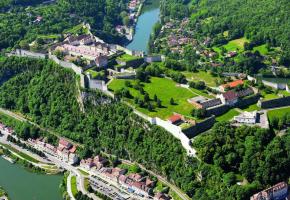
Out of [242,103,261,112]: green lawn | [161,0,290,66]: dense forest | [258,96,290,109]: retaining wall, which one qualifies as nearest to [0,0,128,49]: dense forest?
[161,0,290,66]: dense forest

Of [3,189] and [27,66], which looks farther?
[27,66]

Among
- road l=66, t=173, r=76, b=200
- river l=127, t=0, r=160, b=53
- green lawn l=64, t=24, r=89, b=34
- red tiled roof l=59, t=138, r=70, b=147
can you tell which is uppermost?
green lawn l=64, t=24, r=89, b=34

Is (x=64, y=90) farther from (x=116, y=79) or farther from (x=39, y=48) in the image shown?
(x=39, y=48)

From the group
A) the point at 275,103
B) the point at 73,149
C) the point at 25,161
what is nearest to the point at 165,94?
the point at 73,149

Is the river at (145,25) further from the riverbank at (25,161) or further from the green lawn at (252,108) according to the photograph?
the green lawn at (252,108)

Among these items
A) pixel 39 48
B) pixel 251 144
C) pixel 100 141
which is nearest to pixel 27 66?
pixel 39 48

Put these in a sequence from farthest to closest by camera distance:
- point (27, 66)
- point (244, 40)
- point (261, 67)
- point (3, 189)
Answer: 1. point (244, 40)
2. point (261, 67)
3. point (27, 66)
4. point (3, 189)

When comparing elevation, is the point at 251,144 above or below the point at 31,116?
above

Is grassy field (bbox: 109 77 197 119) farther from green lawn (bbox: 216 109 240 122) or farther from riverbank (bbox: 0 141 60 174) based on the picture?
riverbank (bbox: 0 141 60 174)
